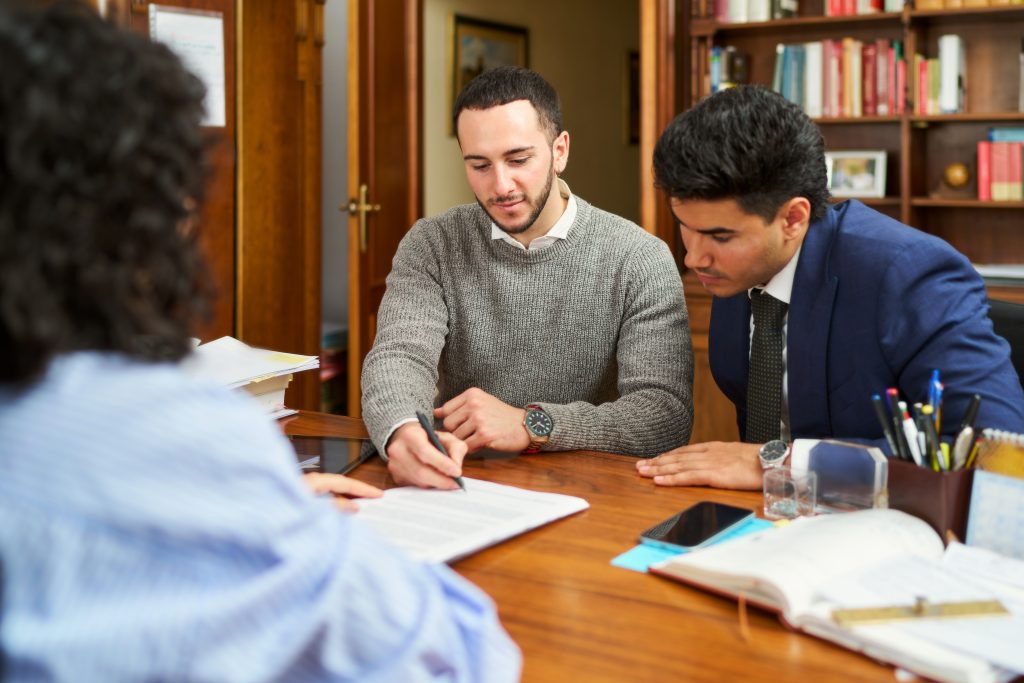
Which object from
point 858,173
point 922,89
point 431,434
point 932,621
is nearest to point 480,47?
point 858,173

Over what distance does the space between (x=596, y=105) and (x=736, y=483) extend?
4727 millimetres

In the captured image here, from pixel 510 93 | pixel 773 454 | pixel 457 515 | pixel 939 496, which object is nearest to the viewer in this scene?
pixel 939 496

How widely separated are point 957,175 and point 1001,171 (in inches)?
5.6

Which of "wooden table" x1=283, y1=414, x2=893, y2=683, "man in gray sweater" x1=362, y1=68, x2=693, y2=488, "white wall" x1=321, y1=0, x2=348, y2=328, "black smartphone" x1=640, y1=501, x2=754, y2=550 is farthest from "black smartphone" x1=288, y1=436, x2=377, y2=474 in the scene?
"white wall" x1=321, y1=0, x2=348, y2=328

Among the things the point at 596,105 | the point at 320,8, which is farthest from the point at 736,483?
the point at 596,105

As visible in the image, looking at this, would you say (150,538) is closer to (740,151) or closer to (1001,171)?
(740,151)

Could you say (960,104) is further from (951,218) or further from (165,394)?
(165,394)

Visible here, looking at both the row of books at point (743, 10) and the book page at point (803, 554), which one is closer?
the book page at point (803, 554)

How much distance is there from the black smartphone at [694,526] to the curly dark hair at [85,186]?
2.26ft

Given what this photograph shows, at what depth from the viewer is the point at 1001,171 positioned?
345 centimetres

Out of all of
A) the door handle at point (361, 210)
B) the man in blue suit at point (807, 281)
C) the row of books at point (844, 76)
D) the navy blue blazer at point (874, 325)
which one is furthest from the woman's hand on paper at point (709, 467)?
the row of books at point (844, 76)

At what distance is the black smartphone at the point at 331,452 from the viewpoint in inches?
61.2

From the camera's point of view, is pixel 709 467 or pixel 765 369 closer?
pixel 709 467

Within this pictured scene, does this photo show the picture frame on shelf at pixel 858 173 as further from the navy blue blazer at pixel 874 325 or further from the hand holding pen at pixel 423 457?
the hand holding pen at pixel 423 457
